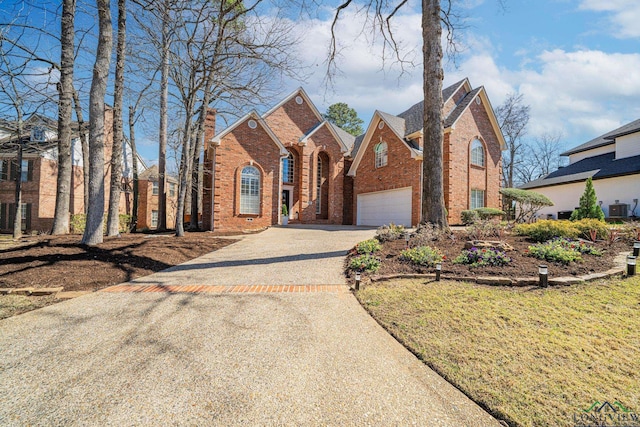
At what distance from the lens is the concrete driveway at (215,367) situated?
1.97 m

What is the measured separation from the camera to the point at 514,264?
493cm

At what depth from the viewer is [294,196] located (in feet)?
60.7

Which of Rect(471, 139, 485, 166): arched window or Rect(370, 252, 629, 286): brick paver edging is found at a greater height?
Rect(471, 139, 485, 166): arched window

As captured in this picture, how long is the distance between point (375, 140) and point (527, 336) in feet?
52.4

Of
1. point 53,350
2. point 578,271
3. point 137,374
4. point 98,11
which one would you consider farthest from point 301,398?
point 98,11

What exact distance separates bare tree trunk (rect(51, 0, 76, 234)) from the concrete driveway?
25.2 feet

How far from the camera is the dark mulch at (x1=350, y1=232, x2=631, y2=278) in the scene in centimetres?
459

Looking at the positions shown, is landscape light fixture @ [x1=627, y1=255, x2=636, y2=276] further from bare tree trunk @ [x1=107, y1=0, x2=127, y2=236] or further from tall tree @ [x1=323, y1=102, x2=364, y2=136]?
tall tree @ [x1=323, y1=102, x2=364, y2=136]

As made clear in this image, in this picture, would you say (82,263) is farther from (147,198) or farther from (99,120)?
(147,198)

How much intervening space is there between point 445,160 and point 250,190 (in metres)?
10.9

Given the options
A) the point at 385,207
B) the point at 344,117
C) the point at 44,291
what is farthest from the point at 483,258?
the point at 344,117
